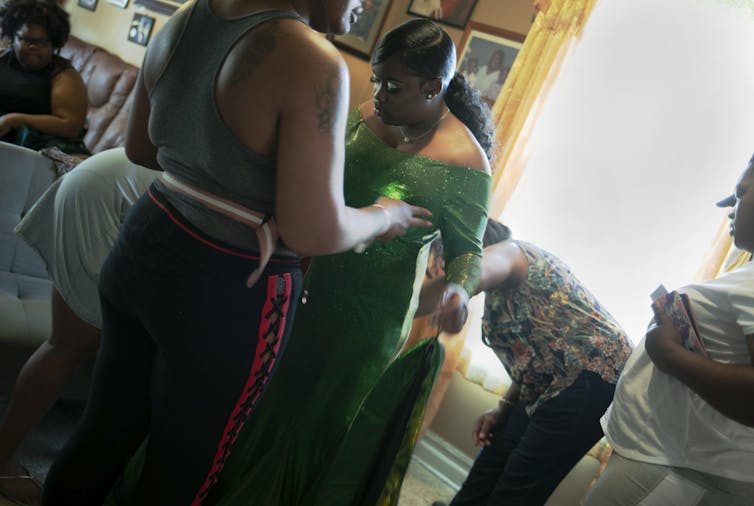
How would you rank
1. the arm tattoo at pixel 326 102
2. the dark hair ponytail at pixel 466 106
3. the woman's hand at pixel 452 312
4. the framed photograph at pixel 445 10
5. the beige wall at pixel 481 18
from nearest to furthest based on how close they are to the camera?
the arm tattoo at pixel 326 102 → the woman's hand at pixel 452 312 → the dark hair ponytail at pixel 466 106 → the beige wall at pixel 481 18 → the framed photograph at pixel 445 10

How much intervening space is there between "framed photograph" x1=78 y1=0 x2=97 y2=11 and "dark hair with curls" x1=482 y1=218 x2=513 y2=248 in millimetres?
4791

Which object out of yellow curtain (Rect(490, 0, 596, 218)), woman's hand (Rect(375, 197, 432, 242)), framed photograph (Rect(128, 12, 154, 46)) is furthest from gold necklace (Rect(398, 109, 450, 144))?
framed photograph (Rect(128, 12, 154, 46))

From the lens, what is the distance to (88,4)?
5.64 metres

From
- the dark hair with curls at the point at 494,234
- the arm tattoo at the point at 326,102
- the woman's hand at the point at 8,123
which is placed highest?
the arm tattoo at the point at 326,102

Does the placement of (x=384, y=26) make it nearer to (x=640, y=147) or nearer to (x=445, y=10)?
(x=445, y=10)

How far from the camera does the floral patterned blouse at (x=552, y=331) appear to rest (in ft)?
6.97

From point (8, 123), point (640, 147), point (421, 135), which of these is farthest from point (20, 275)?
point (640, 147)

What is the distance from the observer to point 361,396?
1668 millimetres

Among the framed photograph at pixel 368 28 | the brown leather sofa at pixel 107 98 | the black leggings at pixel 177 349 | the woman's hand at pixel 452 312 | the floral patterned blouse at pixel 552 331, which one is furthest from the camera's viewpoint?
the brown leather sofa at pixel 107 98

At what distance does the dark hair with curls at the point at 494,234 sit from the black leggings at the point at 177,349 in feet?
3.65

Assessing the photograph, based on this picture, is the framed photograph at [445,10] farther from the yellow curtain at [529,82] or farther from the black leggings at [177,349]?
the black leggings at [177,349]

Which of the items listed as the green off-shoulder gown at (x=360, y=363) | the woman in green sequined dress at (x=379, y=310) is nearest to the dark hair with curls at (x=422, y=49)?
the woman in green sequined dress at (x=379, y=310)

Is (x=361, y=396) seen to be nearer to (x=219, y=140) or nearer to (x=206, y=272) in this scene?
(x=206, y=272)

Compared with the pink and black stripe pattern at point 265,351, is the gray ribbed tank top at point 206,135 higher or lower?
higher
